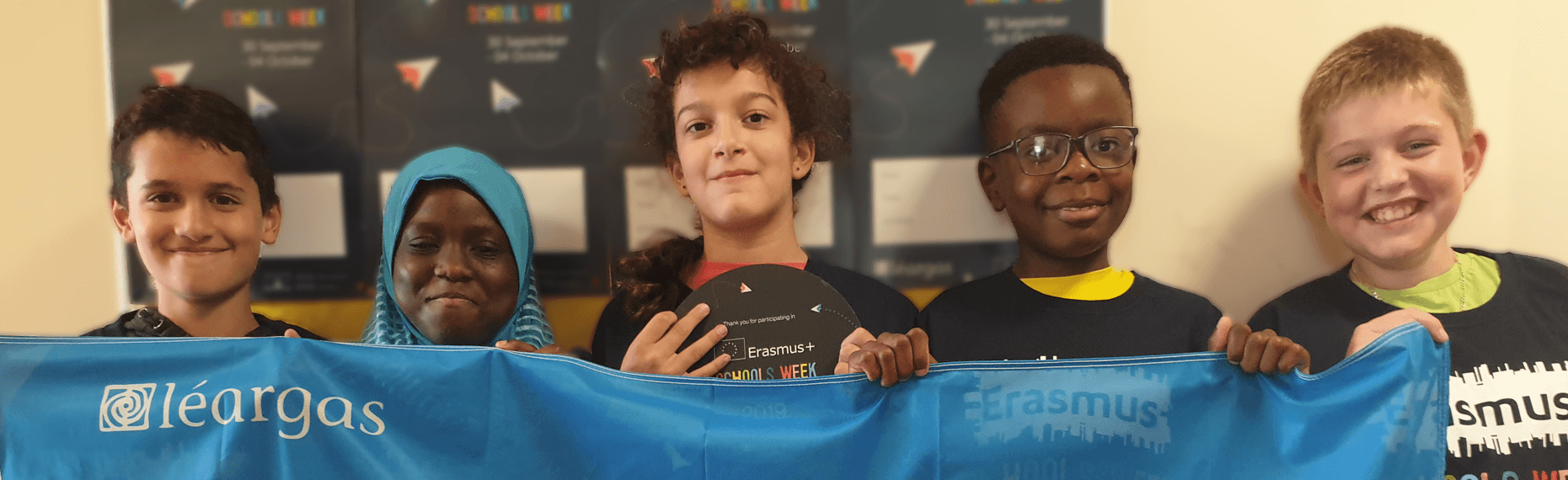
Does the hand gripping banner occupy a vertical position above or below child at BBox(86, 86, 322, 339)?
below

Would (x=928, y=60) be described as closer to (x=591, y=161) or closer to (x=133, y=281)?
(x=591, y=161)

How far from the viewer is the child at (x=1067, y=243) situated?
1625mm

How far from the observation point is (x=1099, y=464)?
1.29m

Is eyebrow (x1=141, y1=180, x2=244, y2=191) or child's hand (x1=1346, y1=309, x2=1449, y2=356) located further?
eyebrow (x1=141, y1=180, x2=244, y2=191)

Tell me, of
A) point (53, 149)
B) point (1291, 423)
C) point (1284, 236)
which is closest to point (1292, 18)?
point (1284, 236)

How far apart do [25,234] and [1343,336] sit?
3309mm

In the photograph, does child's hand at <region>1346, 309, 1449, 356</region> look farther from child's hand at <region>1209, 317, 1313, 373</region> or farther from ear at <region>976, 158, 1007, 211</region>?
ear at <region>976, 158, 1007, 211</region>

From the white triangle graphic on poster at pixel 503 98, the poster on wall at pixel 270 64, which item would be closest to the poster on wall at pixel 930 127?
the white triangle graphic on poster at pixel 503 98

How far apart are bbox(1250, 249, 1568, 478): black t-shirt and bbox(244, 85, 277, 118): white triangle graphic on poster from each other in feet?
8.19

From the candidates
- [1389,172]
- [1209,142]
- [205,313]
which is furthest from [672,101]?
[1389,172]

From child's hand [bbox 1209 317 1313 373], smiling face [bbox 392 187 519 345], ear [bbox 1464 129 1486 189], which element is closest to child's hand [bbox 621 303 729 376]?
smiling face [bbox 392 187 519 345]

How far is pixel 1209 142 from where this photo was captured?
2.07 meters

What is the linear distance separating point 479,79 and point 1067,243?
1.51 m

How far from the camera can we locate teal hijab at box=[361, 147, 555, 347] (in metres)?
1.71
